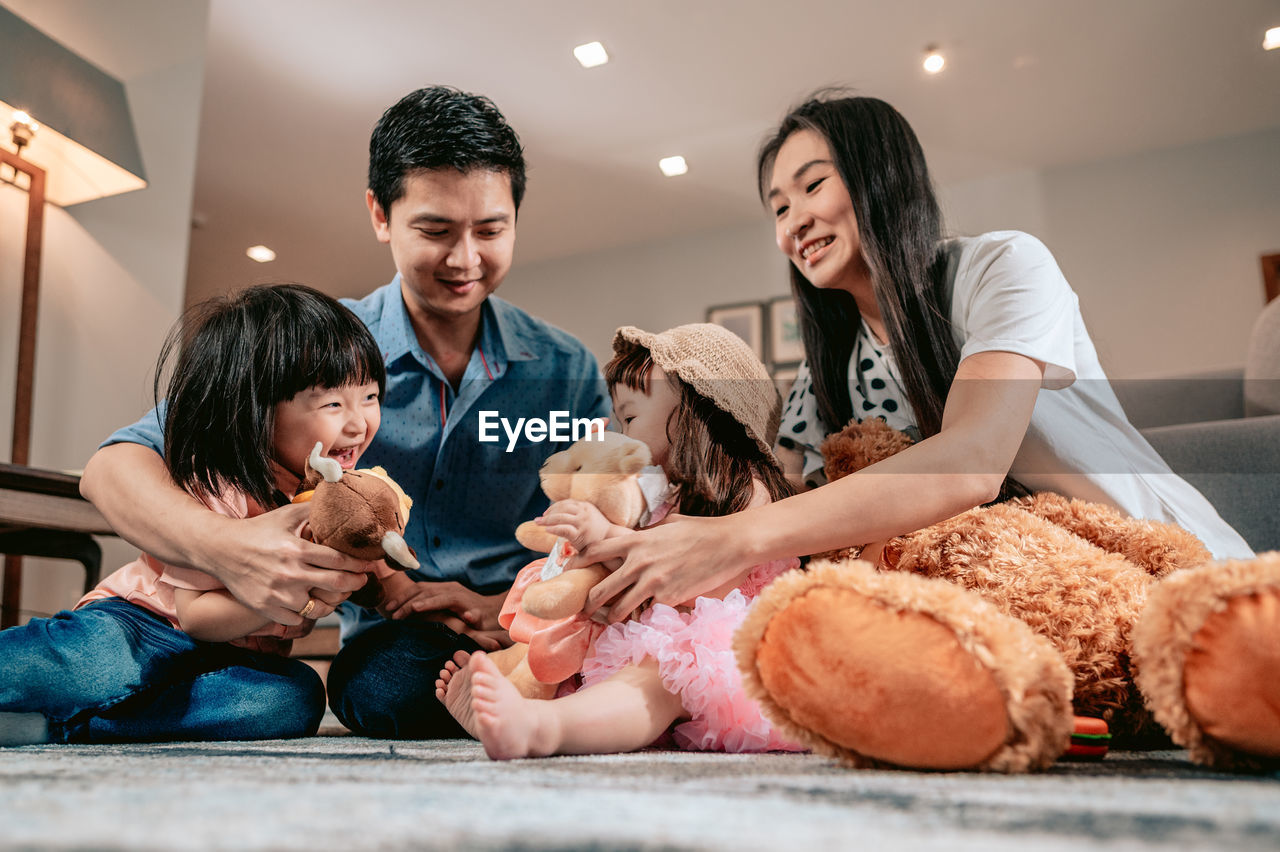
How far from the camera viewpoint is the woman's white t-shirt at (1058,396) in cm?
78

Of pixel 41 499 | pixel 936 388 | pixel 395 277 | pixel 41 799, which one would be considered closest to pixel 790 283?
pixel 936 388

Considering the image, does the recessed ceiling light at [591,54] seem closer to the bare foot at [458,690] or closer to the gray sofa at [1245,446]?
the gray sofa at [1245,446]

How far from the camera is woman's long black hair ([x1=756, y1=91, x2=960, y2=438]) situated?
0.86m

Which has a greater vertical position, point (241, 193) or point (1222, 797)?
point (241, 193)

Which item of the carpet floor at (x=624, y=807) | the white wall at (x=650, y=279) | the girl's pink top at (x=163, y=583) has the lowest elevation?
the carpet floor at (x=624, y=807)

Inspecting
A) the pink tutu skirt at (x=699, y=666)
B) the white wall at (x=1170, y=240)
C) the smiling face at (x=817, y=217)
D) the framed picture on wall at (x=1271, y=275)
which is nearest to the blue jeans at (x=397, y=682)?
the pink tutu skirt at (x=699, y=666)

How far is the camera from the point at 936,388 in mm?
854

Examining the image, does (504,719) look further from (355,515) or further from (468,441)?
(468,441)

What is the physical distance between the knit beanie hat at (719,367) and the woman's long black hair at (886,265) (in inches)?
6.0

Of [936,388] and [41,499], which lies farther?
[41,499]

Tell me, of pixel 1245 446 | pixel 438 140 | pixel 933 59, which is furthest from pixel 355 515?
pixel 933 59

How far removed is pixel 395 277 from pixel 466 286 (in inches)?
6.3

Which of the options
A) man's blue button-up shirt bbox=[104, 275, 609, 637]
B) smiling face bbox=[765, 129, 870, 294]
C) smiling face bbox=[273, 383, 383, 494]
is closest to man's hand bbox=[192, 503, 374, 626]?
smiling face bbox=[273, 383, 383, 494]

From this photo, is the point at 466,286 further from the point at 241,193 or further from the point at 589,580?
the point at 241,193
